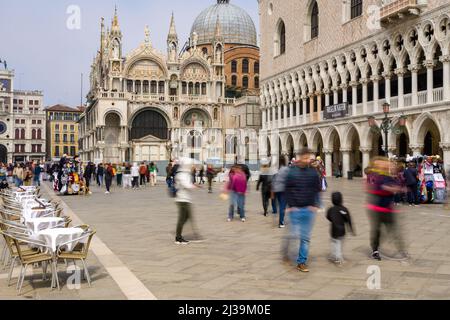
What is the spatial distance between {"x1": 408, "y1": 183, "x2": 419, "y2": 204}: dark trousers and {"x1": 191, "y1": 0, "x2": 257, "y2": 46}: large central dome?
62.9 metres

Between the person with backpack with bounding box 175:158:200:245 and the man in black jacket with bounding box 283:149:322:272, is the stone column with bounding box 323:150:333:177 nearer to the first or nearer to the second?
the person with backpack with bounding box 175:158:200:245

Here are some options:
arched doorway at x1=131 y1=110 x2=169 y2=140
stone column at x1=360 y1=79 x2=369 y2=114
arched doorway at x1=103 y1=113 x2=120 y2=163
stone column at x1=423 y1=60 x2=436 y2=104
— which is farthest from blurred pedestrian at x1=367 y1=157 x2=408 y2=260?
arched doorway at x1=131 y1=110 x2=169 y2=140

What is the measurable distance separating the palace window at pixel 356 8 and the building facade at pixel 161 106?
2260cm

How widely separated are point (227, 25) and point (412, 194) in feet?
216

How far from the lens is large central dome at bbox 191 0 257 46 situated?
77250 millimetres

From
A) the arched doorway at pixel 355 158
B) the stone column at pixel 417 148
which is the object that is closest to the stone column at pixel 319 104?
the arched doorway at pixel 355 158

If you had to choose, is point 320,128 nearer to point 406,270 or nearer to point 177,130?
point 177,130

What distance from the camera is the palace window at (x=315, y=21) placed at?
39875 millimetres

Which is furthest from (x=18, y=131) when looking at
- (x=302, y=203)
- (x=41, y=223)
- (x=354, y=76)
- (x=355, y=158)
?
(x=302, y=203)

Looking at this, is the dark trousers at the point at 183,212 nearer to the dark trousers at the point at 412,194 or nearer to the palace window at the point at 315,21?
the dark trousers at the point at 412,194

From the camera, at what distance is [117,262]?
7672 mm

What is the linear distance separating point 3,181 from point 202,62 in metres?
41.2

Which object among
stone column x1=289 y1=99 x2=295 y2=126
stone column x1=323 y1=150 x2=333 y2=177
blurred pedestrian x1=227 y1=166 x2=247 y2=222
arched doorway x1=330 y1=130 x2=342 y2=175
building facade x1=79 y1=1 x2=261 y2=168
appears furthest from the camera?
building facade x1=79 y1=1 x2=261 y2=168
